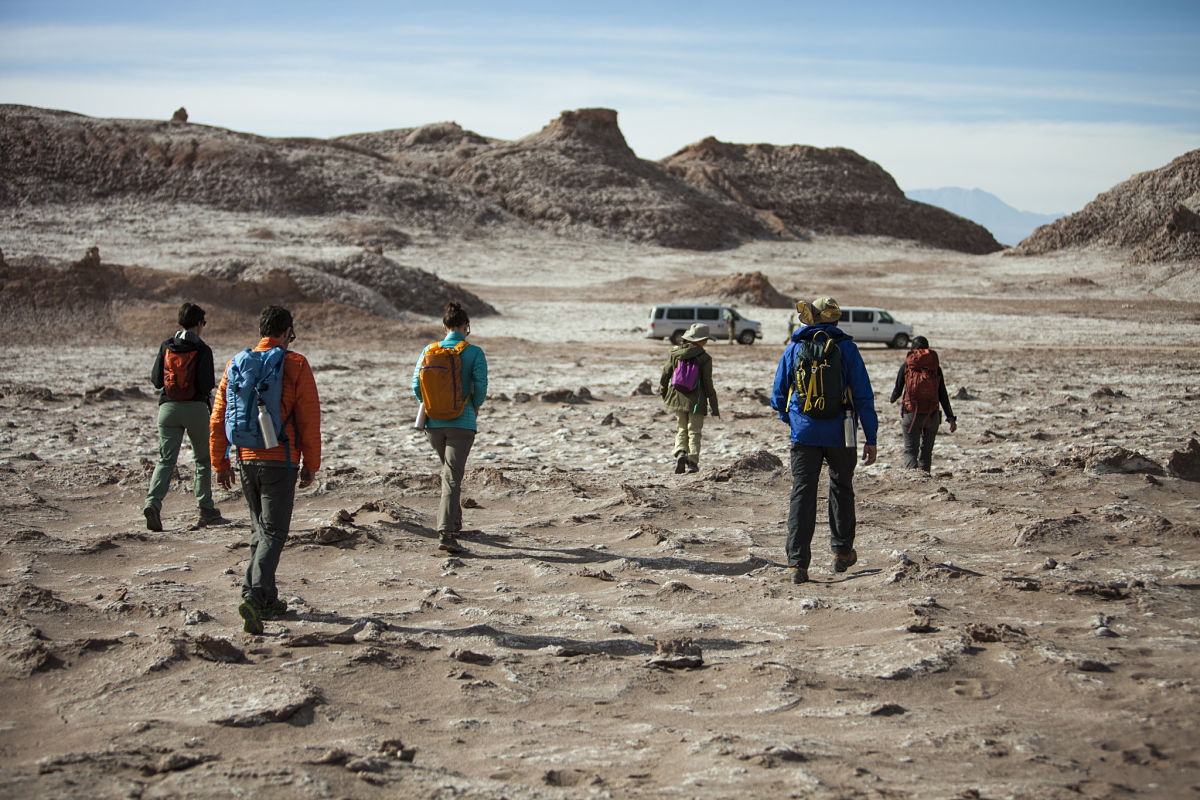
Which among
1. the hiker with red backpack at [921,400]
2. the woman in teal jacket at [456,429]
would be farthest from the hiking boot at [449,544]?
the hiker with red backpack at [921,400]

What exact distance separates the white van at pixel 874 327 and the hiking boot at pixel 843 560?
23.8 meters

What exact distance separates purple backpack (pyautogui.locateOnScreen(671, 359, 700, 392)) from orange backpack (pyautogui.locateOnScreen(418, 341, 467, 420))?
12.1 feet

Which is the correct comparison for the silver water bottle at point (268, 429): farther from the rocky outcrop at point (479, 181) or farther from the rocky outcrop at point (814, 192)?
the rocky outcrop at point (814, 192)

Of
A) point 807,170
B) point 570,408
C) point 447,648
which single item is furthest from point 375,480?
point 807,170

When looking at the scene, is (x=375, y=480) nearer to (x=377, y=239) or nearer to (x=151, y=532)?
(x=151, y=532)

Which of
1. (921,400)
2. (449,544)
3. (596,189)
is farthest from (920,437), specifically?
(596,189)

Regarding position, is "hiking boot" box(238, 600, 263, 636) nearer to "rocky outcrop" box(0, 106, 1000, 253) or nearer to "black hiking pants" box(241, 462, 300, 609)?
"black hiking pants" box(241, 462, 300, 609)

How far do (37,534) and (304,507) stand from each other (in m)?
2.12

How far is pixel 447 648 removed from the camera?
5199 mm

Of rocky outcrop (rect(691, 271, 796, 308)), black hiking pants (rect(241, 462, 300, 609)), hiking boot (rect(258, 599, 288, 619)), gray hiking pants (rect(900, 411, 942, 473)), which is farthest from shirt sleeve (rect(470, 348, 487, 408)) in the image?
rocky outcrop (rect(691, 271, 796, 308))

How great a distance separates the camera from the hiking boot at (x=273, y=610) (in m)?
5.60

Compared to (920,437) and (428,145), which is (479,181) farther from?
(920,437)

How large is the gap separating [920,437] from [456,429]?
5236 mm

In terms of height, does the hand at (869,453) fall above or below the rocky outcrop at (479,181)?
below
